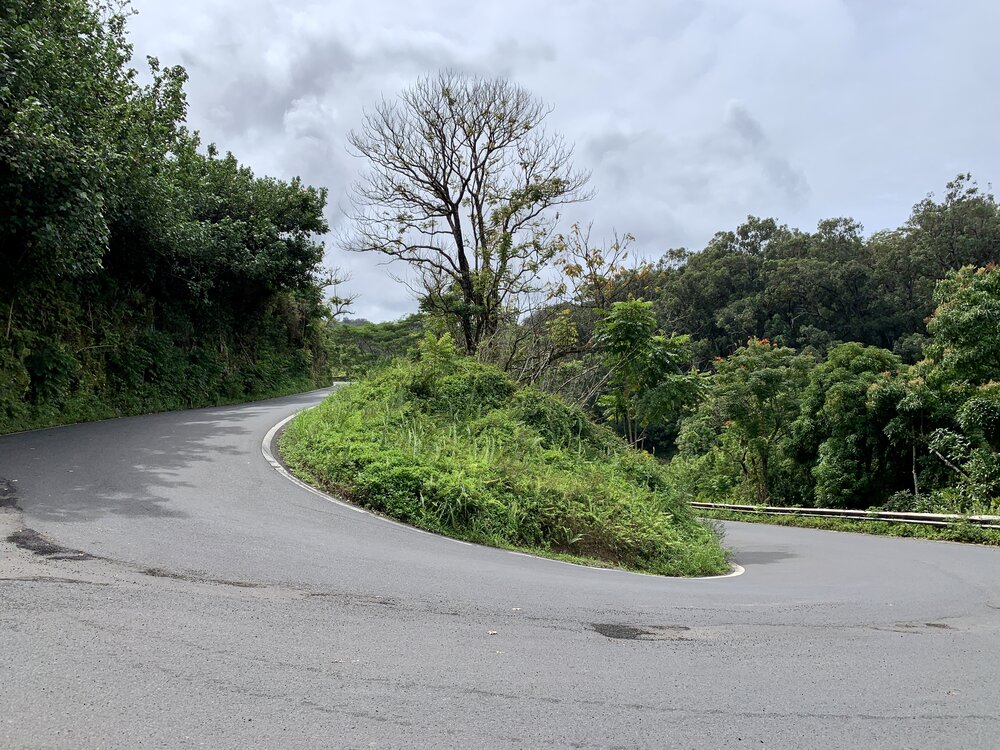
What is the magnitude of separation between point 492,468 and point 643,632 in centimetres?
601

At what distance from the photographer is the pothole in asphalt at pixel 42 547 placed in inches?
253

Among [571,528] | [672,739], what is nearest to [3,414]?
[571,528]

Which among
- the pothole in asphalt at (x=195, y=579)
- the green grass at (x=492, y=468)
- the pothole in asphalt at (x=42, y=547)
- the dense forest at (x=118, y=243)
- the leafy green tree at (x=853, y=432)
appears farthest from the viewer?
the leafy green tree at (x=853, y=432)

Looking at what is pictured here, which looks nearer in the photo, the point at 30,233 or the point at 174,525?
the point at 174,525

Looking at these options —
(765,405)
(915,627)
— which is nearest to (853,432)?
(765,405)

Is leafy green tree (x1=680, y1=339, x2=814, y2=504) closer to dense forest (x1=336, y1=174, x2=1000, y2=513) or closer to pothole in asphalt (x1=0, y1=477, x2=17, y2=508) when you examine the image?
dense forest (x1=336, y1=174, x2=1000, y2=513)

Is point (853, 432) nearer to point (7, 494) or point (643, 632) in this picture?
point (643, 632)

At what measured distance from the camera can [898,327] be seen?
55219mm

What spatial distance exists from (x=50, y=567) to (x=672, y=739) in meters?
5.43

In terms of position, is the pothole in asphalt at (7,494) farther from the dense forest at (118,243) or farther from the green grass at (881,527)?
the green grass at (881,527)

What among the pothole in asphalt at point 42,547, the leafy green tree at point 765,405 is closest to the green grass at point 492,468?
the pothole in asphalt at point 42,547

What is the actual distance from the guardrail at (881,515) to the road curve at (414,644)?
875cm

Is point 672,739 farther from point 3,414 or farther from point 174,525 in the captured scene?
point 3,414

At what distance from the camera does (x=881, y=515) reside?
20.2m
